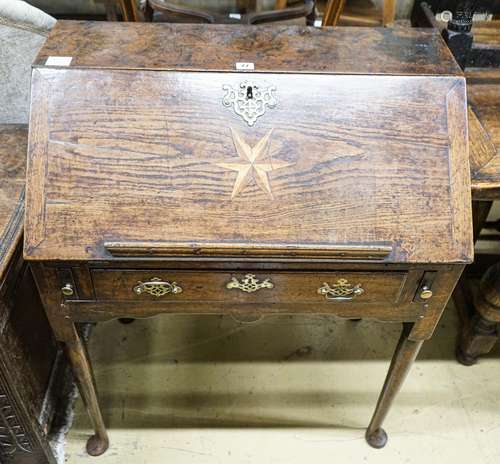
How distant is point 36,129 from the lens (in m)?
1.13

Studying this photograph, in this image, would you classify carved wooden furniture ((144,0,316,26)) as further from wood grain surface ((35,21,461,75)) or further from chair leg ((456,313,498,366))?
chair leg ((456,313,498,366))

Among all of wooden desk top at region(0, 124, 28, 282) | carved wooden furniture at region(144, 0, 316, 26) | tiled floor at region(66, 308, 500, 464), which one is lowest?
tiled floor at region(66, 308, 500, 464)

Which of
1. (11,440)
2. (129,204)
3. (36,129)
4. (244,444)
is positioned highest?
(36,129)

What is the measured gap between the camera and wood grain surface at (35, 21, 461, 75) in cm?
121

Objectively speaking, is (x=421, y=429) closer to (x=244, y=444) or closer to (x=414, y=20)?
(x=244, y=444)

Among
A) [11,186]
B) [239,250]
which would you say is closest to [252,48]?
[239,250]

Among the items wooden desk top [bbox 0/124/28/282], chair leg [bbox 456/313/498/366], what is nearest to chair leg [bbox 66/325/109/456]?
wooden desk top [bbox 0/124/28/282]

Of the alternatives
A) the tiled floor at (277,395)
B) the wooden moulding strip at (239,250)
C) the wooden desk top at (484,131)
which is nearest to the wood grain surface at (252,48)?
the wooden desk top at (484,131)

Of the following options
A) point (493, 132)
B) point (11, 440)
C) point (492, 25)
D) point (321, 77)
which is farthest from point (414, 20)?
point (11, 440)

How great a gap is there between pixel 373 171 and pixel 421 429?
3.59 ft

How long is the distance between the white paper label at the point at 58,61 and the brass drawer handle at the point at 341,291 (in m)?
0.76

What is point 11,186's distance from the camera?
4.76ft

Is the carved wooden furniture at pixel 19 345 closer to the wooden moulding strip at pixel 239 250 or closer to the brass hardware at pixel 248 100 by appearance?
the wooden moulding strip at pixel 239 250

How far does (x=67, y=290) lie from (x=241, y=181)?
46 centimetres
